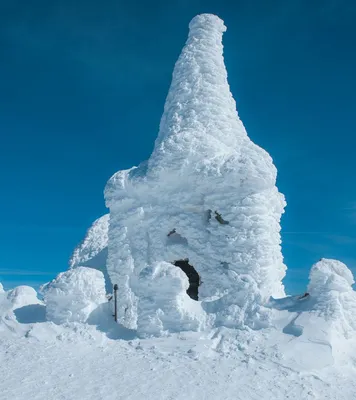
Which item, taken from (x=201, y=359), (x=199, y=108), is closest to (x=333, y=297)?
(x=201, y=359)

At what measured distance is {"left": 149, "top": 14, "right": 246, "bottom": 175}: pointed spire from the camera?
12.8 metres

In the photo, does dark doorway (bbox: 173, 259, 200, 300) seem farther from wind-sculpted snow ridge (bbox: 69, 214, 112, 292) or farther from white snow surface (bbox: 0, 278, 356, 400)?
wind-sculpted snow ridge (bbox: 69, 214, 112, 292)

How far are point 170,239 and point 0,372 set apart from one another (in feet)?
21.1

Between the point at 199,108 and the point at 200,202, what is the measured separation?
308 centimetres

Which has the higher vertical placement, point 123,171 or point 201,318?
point 123,171

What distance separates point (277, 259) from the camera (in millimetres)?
12031

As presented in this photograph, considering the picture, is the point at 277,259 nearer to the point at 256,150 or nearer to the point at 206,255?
the point at 206,255

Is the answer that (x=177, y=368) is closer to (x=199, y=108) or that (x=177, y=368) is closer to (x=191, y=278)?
(x=191, y=278)

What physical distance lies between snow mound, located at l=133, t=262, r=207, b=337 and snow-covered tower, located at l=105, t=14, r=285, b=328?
2.14m

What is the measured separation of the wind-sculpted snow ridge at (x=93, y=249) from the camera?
60.3 ft

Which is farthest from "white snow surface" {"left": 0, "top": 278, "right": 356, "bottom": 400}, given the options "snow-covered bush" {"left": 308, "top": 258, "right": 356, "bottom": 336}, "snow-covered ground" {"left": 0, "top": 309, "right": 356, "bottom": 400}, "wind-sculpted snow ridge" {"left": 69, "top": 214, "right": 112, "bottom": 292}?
"wind-sculpted snow ridge" {"left": 69, "top": 214, "right": 112, "bottom": 292}

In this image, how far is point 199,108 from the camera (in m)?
13.7

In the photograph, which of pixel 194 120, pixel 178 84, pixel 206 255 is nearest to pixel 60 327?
pixel 206 255

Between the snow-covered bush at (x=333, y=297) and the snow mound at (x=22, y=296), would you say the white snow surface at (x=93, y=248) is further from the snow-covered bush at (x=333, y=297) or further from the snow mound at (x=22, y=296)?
the snow-covered bush at (x=333, y=297)
